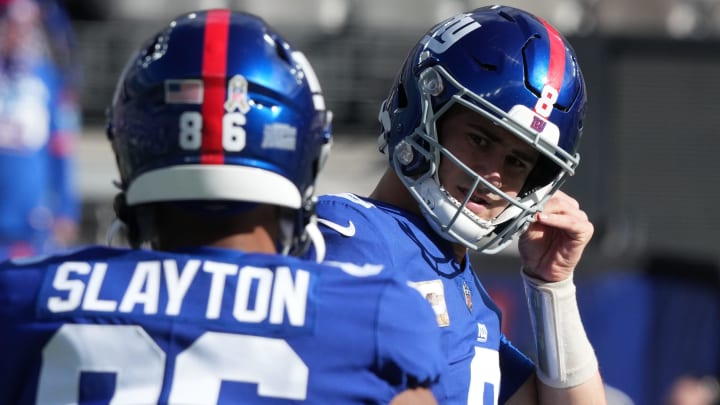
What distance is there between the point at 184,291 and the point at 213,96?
0.28 m

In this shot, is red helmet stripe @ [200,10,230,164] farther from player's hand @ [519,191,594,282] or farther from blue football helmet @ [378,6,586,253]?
player's hand @ [519,191,594,282]

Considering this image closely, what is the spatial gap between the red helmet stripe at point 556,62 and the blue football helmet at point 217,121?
2.75 feet

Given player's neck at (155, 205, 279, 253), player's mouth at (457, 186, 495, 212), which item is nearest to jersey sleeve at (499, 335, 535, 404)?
player's mouth at (457, 186, 495, 212)

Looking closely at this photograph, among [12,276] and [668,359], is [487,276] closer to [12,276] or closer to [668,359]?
[668,359]

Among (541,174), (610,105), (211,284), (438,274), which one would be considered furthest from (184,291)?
(610,105)

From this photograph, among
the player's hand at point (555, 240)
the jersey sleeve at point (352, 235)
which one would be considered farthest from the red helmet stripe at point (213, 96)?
the player's hand at point (555, 240)

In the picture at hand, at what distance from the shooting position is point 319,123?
2.03 m

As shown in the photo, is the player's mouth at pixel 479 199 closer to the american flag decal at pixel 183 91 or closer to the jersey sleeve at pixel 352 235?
the jersey sleeve at pixel 352 235

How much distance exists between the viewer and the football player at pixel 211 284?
1.82 meters

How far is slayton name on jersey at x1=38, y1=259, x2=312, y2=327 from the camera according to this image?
183 centimetres

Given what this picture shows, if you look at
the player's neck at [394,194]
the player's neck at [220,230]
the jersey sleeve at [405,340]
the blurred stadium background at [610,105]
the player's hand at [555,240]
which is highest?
the player's neck at [220,230]

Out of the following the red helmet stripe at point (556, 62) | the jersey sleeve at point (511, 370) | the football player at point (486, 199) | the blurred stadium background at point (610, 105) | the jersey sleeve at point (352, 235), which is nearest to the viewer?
the jersey sleeve at point (352, 235)

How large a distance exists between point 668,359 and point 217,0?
506cm

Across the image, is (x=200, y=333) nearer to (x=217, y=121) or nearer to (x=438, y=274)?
(x=217, y=121)
